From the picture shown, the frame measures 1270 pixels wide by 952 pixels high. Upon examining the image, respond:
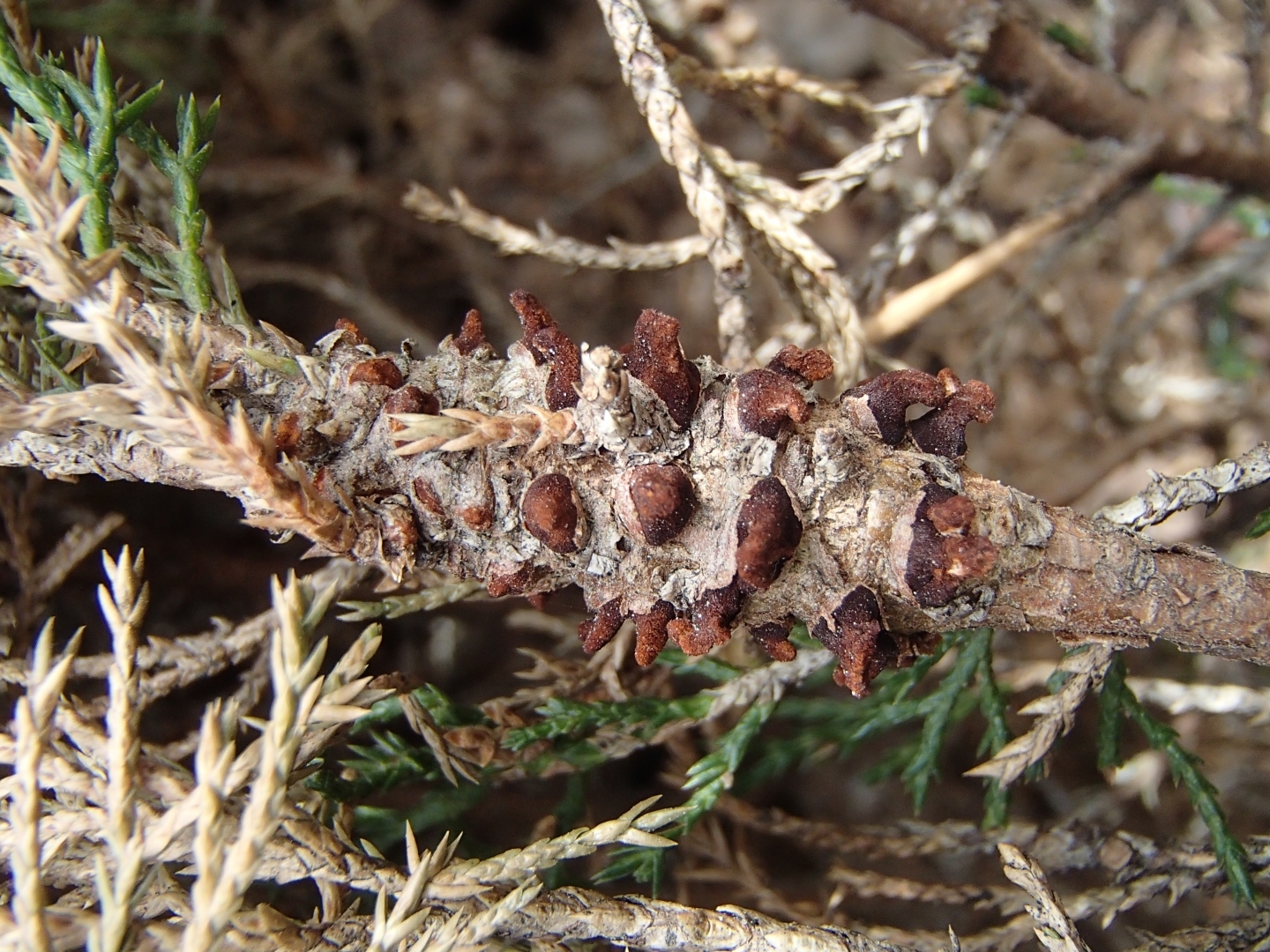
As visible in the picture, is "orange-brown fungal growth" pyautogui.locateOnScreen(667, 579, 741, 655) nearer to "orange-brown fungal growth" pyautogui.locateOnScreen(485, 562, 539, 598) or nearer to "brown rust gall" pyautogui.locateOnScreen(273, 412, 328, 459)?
"orange-brown fungal growth" pyautogui.locateOnScreen(485, 562, 539, 598)

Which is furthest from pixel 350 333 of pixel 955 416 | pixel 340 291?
pixel 340 291

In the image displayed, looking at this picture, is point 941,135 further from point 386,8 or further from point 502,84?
point 386,8

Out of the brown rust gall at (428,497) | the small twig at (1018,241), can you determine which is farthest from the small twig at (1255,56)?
the brown rust gall at (428,497)

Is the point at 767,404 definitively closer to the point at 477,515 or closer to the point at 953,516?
the point at 953,516

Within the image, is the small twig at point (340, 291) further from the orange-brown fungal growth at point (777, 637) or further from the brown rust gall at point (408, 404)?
the orange-brown fungal growth at point (777, 637)

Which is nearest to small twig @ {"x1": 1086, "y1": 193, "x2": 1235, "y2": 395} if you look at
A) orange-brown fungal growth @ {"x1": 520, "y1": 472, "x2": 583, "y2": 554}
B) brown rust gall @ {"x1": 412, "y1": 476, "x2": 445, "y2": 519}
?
orange-brown fungal growth @ {"x1": 520, "y1": 472, "x2": 583, "y2": 554}

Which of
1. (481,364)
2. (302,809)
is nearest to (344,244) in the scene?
(481,364)

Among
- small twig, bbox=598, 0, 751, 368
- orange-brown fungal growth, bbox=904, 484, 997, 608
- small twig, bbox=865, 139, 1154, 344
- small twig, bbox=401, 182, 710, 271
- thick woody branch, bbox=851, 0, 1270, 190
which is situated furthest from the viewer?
small twig, bbox=865, 139, 1154, 344
